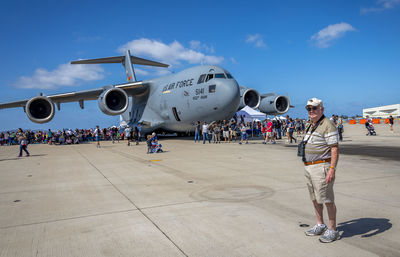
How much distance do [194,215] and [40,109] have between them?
18869 mm

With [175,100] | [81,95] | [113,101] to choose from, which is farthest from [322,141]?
[81,95]

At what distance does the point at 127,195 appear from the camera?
196 inches

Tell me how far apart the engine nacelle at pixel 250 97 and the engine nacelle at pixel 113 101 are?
763 cm

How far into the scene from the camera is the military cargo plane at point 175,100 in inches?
606

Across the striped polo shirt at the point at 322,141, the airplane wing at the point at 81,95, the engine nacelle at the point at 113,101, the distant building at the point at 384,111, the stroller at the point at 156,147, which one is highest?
the distant building at the point at 384,111

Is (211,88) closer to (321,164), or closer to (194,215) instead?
(194,215)

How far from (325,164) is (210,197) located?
2.10m

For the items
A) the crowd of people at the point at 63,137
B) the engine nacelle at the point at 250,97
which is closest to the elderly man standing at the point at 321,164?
the crowd of people at the point at 63,137

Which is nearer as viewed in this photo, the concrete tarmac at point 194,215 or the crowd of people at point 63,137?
the concrete tarmac at point 194,215

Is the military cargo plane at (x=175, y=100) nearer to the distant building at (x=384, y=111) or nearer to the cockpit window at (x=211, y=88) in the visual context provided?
the cockpit window at (x=211, y=88)

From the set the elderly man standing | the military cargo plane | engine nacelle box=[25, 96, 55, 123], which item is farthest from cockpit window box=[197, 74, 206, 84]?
the elderly man standing

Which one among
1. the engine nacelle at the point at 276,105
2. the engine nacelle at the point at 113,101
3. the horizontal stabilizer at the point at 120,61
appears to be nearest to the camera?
the engine nacelle at the point at 113,101

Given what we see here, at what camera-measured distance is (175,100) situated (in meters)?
18.1

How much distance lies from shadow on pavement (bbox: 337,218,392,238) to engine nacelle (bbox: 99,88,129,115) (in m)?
16.8
